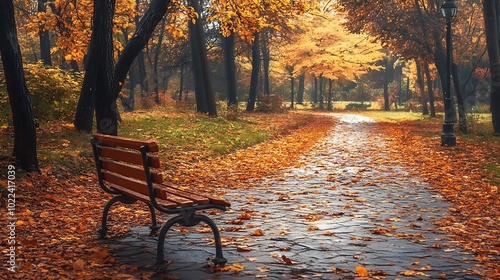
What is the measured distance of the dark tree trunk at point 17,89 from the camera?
31.1 feet

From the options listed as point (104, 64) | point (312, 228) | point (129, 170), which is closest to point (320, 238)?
point (312, 228)

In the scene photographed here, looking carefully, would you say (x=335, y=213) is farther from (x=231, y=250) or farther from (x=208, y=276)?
(x=208, y=276)

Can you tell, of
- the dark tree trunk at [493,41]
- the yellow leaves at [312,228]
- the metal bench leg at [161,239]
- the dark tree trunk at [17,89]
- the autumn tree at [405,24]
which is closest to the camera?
the metal bench leg at [161,239]

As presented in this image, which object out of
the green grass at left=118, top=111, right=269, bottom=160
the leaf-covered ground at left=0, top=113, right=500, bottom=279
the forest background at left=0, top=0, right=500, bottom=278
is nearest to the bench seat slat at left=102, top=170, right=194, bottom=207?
the leaf-covered ground at left=0, top=113, right=500, bottom=279

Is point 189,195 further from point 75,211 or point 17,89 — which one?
point 17,89

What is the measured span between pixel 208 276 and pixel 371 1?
23739mm

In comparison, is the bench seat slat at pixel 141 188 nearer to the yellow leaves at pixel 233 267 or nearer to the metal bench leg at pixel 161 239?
the metal bench leg at pixel 161 239

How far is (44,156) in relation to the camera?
441 inches

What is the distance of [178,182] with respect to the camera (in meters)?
11.4

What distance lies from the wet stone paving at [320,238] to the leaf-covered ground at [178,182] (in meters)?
0.32

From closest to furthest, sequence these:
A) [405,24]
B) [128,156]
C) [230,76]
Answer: [128,156]
[405,24]
[230,76]

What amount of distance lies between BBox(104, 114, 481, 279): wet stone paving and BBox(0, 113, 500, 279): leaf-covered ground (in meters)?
0.32

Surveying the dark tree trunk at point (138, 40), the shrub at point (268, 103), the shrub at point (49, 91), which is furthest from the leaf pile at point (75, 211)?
the shrub at point (268, 103)

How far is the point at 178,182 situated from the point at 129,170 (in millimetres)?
5085
